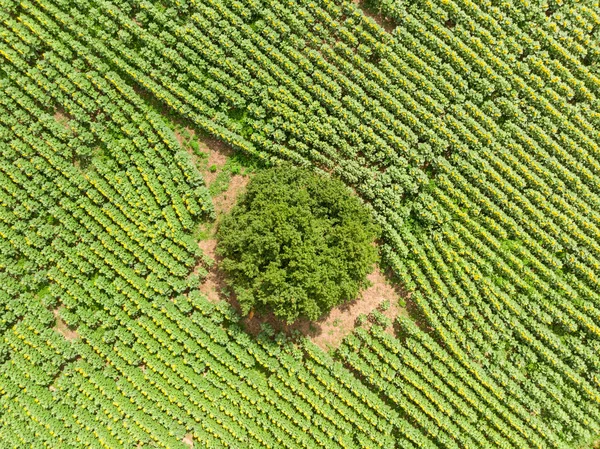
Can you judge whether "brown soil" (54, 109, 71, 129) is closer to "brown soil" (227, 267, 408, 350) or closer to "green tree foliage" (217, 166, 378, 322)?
"green tree foliage" (217, 166, 378, 322)

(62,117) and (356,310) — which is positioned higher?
(356,310)

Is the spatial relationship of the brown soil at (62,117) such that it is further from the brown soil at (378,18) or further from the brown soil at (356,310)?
the brown soil at (356,310)

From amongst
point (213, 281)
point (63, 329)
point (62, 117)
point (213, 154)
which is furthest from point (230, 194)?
point (63, 329)

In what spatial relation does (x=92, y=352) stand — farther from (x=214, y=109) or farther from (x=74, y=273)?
(x=214, y=109)

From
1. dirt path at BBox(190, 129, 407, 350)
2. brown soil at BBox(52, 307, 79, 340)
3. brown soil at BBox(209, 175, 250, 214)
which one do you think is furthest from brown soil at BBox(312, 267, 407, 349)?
brown soil at BBox(52, 307, 79, 340)

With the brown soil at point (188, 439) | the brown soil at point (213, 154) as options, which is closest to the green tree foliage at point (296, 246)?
the brown soil at point (213, 154)

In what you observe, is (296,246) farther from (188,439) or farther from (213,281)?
(188,439)

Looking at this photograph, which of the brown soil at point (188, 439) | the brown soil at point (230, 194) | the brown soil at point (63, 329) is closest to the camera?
the brown soil at point (188, 439)
